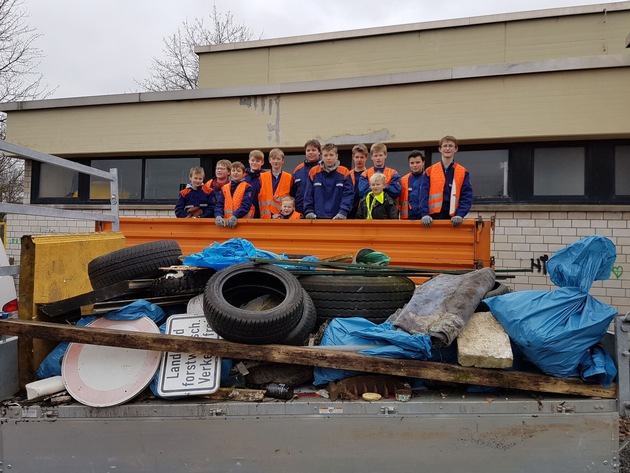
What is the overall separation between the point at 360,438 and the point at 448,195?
3805mm

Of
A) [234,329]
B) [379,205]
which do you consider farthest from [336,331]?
[379,205]

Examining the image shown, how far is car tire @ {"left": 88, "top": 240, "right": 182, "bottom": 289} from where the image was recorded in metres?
3.05

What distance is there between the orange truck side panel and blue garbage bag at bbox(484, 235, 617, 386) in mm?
1902

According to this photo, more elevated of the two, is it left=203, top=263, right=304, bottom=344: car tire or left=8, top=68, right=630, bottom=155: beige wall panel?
left=8, top=68, right=630, bottom=155: beige wall panel

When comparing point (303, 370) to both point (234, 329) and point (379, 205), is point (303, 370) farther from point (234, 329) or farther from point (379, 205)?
point (379, 205)

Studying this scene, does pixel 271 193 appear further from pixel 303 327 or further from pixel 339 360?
pixel 339 360

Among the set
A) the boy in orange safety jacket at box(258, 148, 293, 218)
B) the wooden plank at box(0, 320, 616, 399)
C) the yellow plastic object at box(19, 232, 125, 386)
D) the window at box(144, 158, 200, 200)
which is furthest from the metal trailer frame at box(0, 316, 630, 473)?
the window at box(144, 158, 200, 200)

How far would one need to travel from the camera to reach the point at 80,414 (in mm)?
2291

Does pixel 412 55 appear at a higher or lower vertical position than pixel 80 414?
higher

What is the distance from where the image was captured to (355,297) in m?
2.96

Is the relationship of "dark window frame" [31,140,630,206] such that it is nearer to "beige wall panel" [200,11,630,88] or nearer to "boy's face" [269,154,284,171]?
"beige wall panel" [200,11,630,88]

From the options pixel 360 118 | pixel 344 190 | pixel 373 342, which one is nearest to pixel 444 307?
pixel 373 342

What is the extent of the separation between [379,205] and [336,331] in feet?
9.87

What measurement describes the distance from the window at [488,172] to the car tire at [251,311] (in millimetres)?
6759
